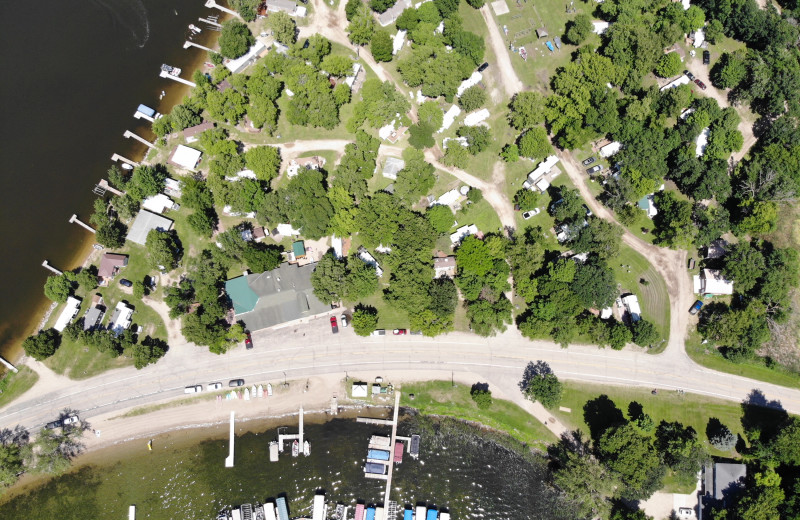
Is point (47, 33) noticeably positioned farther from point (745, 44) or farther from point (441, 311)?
point (745, 44)

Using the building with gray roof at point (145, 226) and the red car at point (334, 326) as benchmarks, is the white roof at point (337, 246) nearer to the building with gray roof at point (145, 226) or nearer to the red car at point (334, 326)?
the red car at point (334, 326)

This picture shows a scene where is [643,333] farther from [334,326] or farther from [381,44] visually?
[381,44]

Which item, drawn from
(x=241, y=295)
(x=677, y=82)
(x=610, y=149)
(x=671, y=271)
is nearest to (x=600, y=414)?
(x=671, y=271)

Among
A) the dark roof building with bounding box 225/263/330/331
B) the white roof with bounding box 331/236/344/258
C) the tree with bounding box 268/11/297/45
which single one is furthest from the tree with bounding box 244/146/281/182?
the tree with bounding box 268/11/297/45

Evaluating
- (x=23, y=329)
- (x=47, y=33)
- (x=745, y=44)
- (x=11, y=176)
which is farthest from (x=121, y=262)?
(x=745, y=44)

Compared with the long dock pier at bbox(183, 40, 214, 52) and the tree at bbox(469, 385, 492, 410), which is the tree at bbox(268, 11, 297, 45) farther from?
the tree at bbox(469, 385, 492, 410)

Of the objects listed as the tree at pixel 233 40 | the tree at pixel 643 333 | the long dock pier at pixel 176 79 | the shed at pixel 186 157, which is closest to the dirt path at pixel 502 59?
the tree at pixel 233 40
